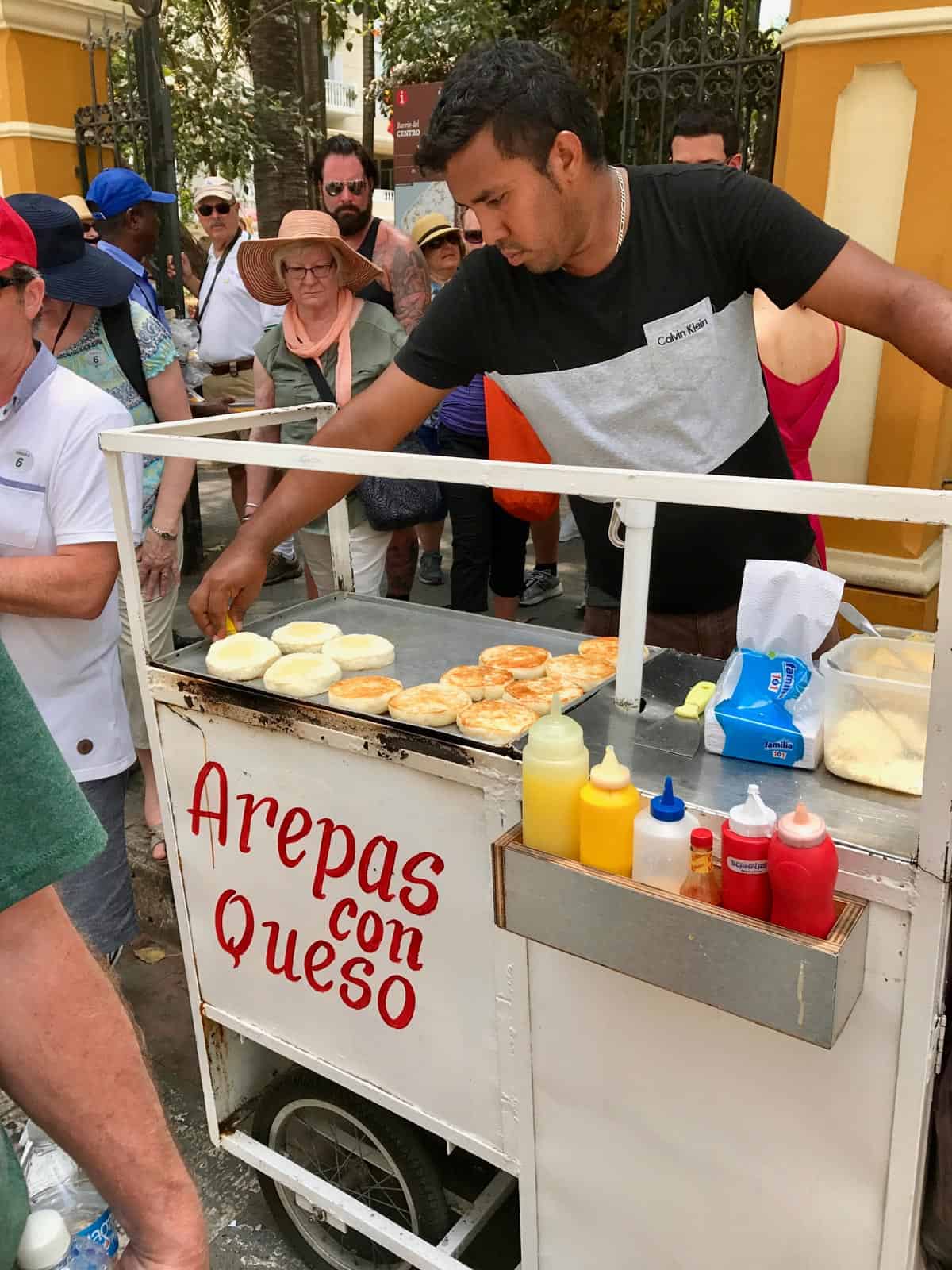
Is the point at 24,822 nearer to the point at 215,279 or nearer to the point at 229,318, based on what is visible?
the point at 229,318

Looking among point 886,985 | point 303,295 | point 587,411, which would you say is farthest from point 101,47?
point 886,985

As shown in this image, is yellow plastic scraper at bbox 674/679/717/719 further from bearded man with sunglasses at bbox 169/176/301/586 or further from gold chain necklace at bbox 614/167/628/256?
bearded man with sunglasses at bbox 169/176/301/586

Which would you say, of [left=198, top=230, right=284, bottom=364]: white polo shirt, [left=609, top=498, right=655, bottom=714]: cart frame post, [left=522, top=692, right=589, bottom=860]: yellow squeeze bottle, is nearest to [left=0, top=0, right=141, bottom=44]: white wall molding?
[left=198, top=230, right=284, bottom=364]: white polo shirt

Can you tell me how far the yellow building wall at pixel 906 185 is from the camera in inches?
126

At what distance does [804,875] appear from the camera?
109cm

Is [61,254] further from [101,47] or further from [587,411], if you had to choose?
[101,47]

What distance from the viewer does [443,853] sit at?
1650mm

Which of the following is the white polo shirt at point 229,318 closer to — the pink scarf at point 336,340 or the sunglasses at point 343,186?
the sunglasses at point 343,186

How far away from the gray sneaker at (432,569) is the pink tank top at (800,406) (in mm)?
3163

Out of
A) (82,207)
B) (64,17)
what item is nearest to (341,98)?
(64,17)

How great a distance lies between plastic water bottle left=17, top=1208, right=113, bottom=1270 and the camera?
3.03ft

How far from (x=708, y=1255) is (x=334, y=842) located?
0.88 m

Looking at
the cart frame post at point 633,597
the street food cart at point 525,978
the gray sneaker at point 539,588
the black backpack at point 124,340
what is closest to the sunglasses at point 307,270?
the black backpack at point 124,340

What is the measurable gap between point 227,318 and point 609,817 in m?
5.02
